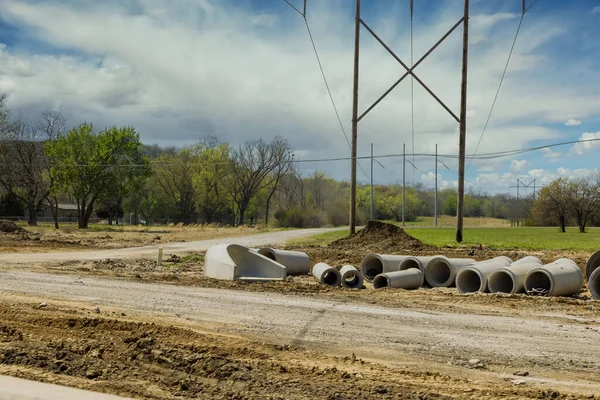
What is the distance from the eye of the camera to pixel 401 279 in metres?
16.8

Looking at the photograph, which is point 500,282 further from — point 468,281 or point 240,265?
point 240,265

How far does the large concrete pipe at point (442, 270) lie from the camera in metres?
17.1

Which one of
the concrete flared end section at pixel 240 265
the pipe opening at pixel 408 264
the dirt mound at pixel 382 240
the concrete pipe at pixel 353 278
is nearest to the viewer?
the concrete pipe at pixel 353 278

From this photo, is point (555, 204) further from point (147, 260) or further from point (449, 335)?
point (449, 335)

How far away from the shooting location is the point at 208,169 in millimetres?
91875

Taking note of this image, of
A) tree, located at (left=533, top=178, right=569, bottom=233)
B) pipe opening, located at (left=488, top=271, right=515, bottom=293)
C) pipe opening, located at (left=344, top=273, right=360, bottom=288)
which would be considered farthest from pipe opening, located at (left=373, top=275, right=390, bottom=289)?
tree, located at (left=533, top=178, right=569, bottom=233)

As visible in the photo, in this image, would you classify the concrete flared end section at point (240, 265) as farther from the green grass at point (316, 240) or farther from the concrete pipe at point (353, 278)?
the green grass at point (316, 240)

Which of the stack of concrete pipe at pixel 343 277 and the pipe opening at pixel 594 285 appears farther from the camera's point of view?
the stack of concrete pipe at pixel 343 277

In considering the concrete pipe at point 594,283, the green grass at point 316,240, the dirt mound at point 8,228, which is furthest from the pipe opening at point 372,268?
the dirt mound at point 8,228

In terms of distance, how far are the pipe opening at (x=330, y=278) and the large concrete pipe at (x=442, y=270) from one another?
2662 millimetres

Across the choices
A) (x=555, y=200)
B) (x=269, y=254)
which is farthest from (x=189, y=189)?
(x=269, y=254)

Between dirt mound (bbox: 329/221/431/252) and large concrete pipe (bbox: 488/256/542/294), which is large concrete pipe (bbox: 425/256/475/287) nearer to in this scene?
large concrete pipe (bbox: 488/256/542/294)

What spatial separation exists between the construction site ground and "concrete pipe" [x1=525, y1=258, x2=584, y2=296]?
0.43m

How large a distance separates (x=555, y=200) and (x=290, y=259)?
6158 cm
